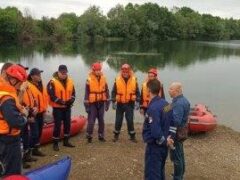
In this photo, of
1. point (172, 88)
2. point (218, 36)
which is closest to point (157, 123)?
point (172, 88)

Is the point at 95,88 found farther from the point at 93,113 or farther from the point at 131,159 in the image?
the point at 131,159

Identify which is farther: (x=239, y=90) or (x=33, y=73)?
(x=239, y=90)

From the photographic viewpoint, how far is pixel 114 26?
75438mm

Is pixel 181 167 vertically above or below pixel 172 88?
below

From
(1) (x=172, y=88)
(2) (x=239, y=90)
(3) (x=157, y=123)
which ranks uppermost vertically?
(1) (x=172, y=88)

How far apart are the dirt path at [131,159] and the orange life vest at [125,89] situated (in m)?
0.92

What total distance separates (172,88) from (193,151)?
2764mm

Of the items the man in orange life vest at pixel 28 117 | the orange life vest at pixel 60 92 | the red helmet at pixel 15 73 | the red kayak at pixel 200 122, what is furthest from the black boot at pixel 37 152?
the red kayak at pixel 200 122

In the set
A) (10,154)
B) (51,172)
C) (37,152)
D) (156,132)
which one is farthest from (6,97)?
(37,152)

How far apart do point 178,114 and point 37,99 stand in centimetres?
253

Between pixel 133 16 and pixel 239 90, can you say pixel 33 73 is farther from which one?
pixel 133 16

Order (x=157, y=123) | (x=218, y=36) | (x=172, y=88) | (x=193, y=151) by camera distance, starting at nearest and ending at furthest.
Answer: (x=157, y=123)
(x=172, y=88)
(x=193, y=151)
(x=218, y=36)

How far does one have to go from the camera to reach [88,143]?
8391 mm

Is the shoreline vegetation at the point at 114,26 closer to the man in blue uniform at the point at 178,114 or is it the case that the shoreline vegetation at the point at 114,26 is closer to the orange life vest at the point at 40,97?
the orange life vest at the point at 40,97
